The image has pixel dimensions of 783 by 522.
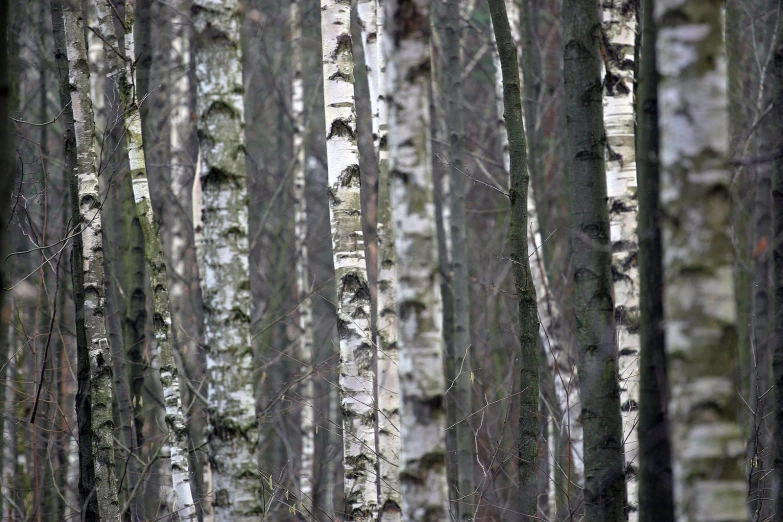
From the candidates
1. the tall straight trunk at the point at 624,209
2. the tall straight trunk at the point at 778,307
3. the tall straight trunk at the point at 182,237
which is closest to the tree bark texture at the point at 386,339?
the tall straight trunk at the point at 624,209

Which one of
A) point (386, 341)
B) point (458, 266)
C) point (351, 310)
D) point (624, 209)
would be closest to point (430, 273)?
point (351, 310)

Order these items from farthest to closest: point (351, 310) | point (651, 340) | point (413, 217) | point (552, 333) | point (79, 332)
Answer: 1. point (552, 333)
2. point (351, 310)
3. point (79, 332)
4. point (413, 217)
5. point (651, 340)

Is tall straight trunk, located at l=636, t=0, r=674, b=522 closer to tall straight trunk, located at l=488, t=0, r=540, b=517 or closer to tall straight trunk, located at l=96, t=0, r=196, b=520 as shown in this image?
tall straight trunk, located at l=488, t=0, r=540, b=517

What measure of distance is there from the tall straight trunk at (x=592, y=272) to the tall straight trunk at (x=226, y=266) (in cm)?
178

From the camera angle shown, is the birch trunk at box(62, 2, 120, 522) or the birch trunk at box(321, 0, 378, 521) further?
the birch trunk at box(321, 0, 378, 521)

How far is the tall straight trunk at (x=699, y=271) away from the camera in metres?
2.80

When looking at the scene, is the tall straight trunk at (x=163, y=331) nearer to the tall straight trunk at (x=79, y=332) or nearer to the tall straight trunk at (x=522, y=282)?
the tall straight trunk at (x=79, y=332)

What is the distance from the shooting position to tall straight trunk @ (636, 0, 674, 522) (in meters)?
3.13

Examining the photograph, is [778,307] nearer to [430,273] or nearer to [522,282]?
[522,282]

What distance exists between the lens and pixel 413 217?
12.0 feet

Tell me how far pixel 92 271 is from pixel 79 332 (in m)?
0.47

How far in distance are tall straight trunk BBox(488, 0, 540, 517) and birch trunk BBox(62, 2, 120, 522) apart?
9.63ft

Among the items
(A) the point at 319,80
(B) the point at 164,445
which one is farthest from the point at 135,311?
(A) the point at 319,80

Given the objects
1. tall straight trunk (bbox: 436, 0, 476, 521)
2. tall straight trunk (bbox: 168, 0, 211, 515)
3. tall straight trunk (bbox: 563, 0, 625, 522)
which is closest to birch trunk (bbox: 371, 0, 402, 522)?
tall straight trunk (bbox: 436, 0, 476, 521)
